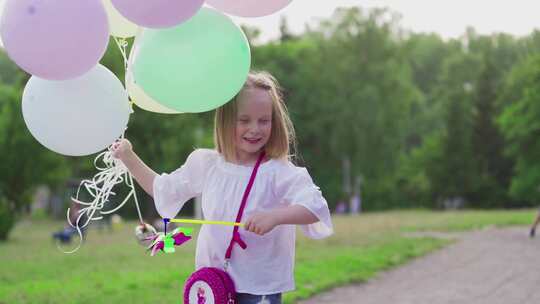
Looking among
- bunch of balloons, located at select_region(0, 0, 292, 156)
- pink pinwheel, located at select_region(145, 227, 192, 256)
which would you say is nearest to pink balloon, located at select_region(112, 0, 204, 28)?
bunch of balloons, located at select_region(0, 0, 292, 156)

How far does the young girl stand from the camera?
10.5 feet

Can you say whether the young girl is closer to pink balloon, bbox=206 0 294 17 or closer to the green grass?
pink balloon, bbox=206 0 294 17

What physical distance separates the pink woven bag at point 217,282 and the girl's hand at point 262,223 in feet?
0.63

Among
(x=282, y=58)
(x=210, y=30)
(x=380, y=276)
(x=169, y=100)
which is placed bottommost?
(x=380, y=276)

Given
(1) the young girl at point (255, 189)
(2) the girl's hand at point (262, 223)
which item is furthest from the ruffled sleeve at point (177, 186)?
(2) the girl's hand at point (262, 223)

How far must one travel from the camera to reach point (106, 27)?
11.0 ft

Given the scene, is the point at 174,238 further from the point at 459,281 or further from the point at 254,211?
the point at 459,281

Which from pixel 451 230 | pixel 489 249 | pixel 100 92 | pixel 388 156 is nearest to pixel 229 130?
pixel 100 92

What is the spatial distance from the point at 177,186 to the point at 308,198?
703 millimetres

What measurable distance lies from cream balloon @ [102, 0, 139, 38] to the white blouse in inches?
35.8

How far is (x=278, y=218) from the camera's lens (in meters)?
2.98

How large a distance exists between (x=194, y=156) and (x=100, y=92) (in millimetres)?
586

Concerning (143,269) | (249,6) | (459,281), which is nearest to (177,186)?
(249,6)

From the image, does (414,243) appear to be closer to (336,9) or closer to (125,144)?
(125,144)
